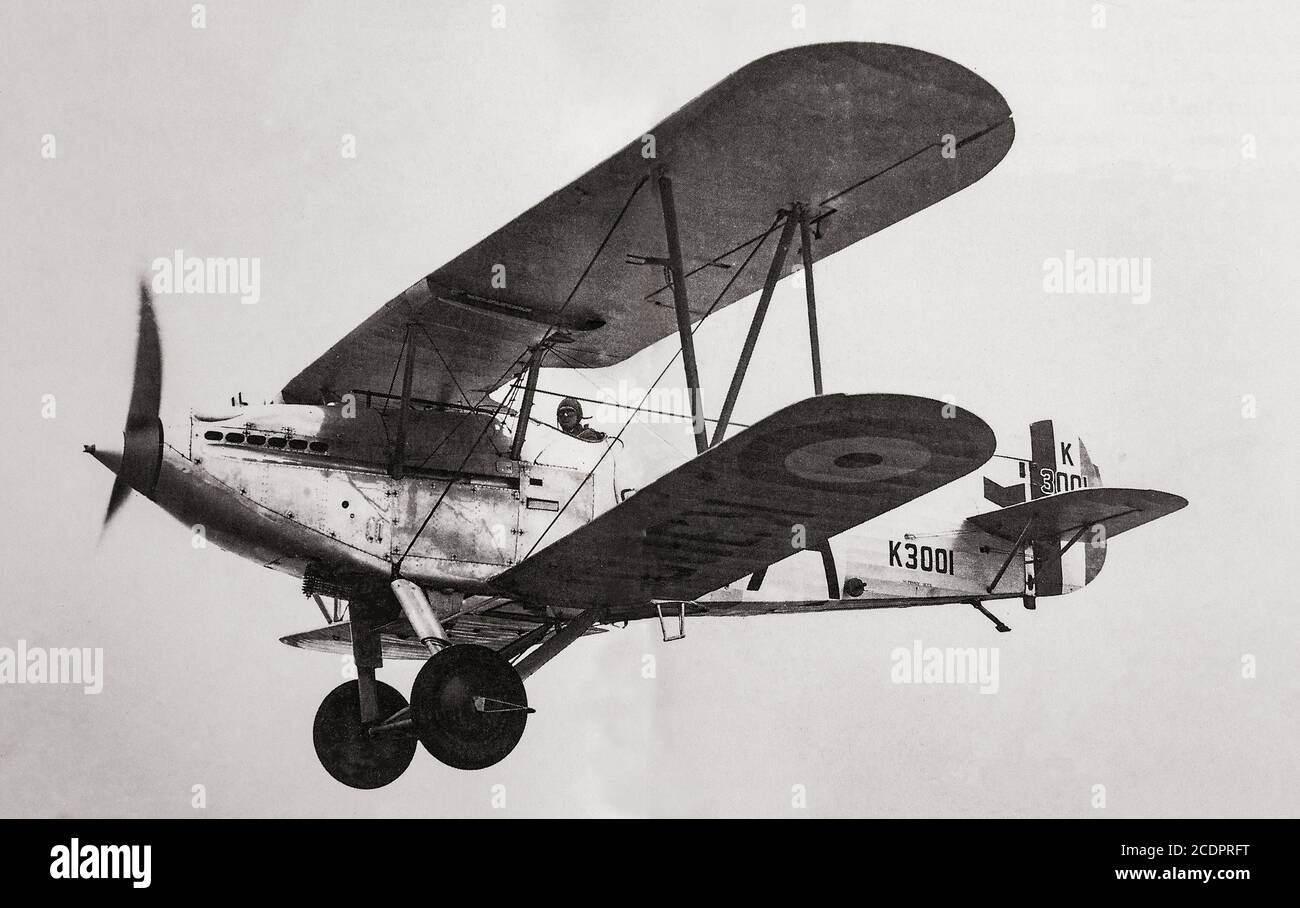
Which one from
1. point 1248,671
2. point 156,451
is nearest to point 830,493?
point 156,451

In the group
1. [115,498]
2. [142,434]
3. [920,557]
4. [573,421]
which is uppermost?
[573,421]

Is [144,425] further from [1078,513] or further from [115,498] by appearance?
[1078,513]

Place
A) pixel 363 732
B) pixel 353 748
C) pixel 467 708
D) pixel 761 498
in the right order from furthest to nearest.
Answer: pixel 353 748, pixel 363 732, pixel 467 708, pixel 761 498

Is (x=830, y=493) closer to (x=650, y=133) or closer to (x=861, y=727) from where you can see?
(x=650, y=133)

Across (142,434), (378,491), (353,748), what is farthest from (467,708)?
(142,434)

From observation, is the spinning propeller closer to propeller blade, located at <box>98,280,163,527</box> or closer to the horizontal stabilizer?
propeller blade, located at <box>98,280,163,527</box>

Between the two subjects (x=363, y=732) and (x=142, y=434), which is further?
(x=363, y=732)

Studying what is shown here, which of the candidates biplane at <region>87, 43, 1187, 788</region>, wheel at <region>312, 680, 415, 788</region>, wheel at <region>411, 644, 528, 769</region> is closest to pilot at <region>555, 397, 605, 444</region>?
biplane at <region>87, 43, 1187, 788</region>

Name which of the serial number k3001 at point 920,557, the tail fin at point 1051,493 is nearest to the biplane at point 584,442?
the serial number k3001 at point 920,557
